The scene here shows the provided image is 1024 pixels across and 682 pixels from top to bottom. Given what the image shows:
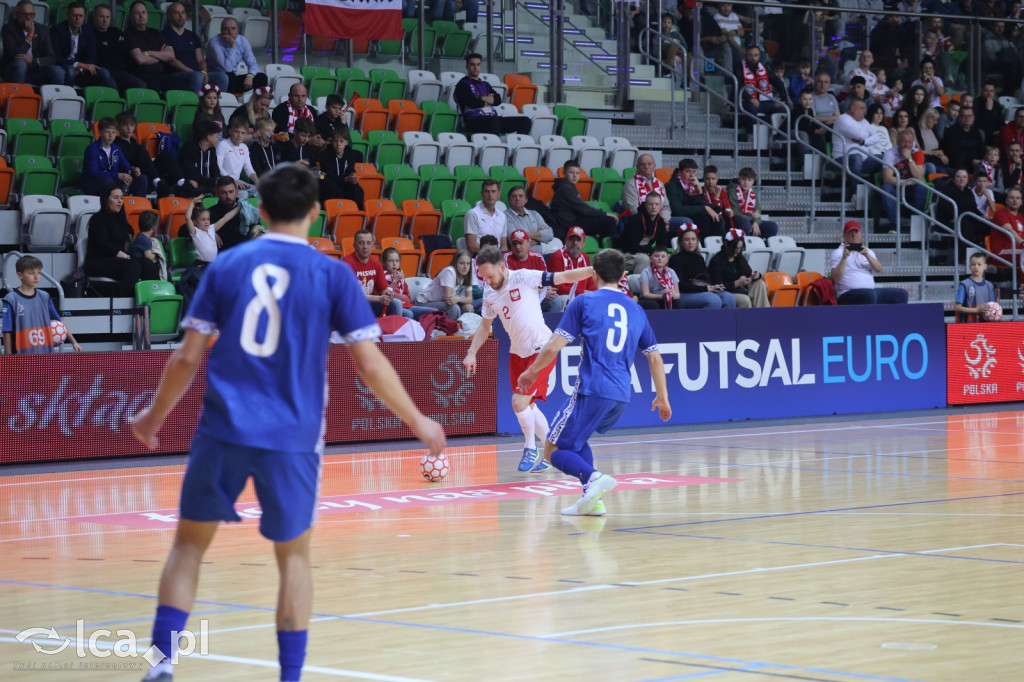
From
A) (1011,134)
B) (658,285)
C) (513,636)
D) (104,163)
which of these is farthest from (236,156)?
(1011,134)

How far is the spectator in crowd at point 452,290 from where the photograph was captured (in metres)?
17.4

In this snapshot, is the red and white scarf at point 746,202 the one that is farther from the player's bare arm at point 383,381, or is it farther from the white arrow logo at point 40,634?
the player's bare arm at point 383,381

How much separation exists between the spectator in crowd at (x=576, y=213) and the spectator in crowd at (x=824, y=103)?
640cm

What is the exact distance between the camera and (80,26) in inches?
747

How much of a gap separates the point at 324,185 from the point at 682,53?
8486 millimetres

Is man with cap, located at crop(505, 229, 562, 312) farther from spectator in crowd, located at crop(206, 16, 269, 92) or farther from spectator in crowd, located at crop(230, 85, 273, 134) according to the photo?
spectator in crowd, located at crop(206, 16, 269, 92)

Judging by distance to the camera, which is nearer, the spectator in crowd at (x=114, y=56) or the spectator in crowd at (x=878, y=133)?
the spectator in crowd at (x=114, y=56)

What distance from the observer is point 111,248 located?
16156 mm

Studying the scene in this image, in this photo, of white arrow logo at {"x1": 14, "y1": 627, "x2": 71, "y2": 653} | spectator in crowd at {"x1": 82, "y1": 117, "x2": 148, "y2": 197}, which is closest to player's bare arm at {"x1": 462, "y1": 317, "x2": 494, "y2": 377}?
spectator in crowd at {"x1": 82, "y1": 117, "x2": 148, "y2": 197}

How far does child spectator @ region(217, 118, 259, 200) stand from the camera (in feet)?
59.6

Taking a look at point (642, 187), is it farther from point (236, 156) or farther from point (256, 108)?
point (236, 156)

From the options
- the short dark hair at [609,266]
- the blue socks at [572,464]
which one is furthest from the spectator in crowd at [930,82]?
the blue socks at [572,464]

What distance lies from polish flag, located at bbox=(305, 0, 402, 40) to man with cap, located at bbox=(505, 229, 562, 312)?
5.20 meters

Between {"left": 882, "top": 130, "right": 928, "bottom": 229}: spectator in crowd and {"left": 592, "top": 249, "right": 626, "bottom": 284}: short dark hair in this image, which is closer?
{"left": 592, "top": 249, "right": 626, "bottom": 284}: short dark hair
